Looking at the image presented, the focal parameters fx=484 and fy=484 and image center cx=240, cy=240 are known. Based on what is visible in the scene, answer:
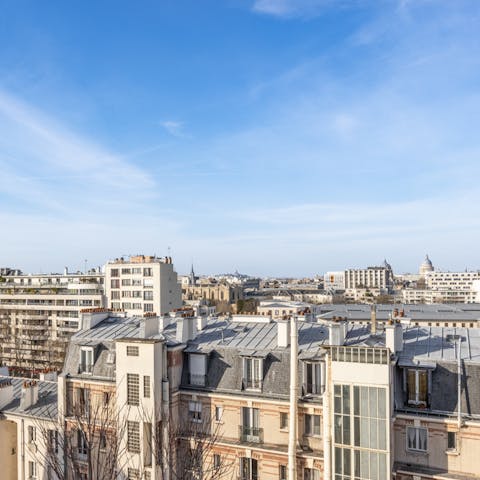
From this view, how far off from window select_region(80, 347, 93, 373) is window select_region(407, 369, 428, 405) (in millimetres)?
17486

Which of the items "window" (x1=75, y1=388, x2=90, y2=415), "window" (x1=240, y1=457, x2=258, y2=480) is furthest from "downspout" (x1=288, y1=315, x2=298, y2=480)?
"window" (x1=75, y1=388, x2=90, y2=415)

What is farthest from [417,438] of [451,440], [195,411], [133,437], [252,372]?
[133,437]

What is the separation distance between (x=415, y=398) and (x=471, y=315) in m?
88.3

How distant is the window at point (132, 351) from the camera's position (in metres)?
25.3

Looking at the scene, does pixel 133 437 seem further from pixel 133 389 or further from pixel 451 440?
pixel 451 440

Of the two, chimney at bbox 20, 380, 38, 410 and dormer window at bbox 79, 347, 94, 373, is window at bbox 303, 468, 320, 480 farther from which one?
chimney at bbox 20, 380, 38, 410

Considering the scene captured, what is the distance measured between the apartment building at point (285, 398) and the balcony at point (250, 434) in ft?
0.17

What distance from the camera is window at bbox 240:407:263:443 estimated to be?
2402 centimetres

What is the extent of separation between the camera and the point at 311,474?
74.6 feet

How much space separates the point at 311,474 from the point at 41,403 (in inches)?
680

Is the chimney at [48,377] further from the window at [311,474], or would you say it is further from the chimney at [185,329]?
the window at [311,474]

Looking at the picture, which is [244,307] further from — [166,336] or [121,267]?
[166,336]

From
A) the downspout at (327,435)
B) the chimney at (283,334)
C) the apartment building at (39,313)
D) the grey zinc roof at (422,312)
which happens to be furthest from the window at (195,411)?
the apartment building at (39,313)

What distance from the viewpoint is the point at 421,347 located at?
2383 cm
